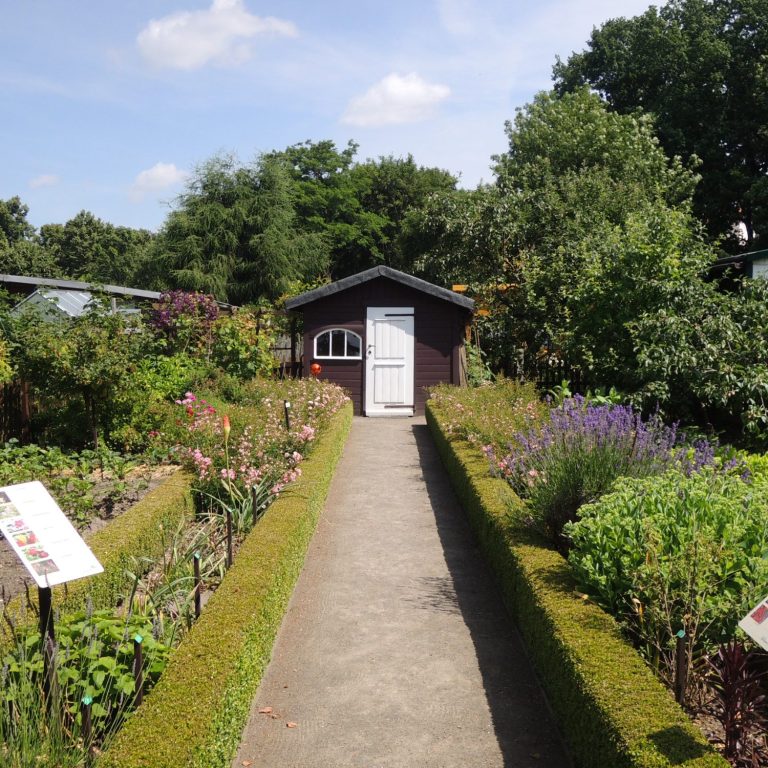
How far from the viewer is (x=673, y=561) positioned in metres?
4.42

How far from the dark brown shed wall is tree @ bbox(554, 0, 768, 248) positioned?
16.3 m

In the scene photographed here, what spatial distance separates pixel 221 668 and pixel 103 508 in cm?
447

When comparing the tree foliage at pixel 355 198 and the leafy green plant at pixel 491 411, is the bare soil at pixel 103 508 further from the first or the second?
the tree foliage at pixel 355 198

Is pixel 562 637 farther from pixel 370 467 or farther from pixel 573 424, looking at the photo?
pixel 370 467

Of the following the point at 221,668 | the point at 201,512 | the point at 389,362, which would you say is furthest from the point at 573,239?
the point at 221,668

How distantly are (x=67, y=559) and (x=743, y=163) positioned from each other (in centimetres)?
3382

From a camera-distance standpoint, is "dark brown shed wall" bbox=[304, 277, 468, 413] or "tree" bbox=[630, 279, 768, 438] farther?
"dark brown shed wall" bbox=[304, 277, 468, 413]

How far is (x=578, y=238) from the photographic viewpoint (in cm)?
1919

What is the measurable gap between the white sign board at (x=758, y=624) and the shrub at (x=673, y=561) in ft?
4.07

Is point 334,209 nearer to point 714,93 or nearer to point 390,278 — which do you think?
point 714,93

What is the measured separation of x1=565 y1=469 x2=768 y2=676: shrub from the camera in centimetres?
427

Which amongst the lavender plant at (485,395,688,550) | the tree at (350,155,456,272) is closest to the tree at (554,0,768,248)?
the tree at (350,155,456,272)

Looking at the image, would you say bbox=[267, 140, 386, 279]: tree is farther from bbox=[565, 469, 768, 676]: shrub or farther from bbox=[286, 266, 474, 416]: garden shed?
bbox=[565, 469, 768, 676]: shrub

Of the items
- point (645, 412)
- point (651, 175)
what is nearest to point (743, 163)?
point (651, 175)
